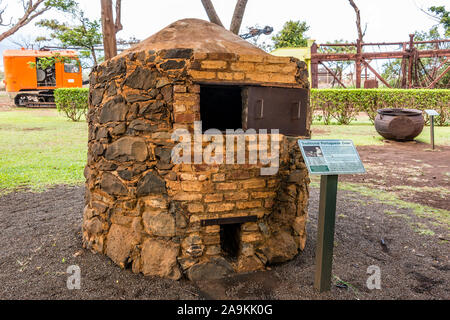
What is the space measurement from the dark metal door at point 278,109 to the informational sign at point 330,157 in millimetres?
656

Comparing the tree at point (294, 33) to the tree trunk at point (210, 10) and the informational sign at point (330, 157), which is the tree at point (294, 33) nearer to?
the tree trunk at point (210, 10)

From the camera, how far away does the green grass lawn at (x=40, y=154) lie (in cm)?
630

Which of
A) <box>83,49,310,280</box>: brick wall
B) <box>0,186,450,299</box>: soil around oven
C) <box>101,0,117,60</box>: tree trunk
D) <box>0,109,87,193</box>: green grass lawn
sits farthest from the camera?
<box>101,0,117,60</box>: tree trunk

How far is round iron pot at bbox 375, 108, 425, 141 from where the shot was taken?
395 inches

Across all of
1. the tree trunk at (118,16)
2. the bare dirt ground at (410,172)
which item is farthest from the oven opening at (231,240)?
the tree trunk at (118,16)

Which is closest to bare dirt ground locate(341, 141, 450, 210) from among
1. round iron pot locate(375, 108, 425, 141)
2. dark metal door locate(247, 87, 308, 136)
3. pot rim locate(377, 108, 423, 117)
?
round iron pot locate(375, 108, 425, 141)

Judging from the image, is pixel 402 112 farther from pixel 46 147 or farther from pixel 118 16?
pixel 46 147

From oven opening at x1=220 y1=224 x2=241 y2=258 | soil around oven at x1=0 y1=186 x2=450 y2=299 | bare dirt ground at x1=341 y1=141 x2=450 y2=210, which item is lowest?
soil around oven at x1=0 y1=186 x2=450 y2=299

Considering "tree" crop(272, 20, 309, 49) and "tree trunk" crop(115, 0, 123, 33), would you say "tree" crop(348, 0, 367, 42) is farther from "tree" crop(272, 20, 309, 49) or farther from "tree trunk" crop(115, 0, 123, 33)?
"tree trunk" crop(115, 0, 123, 33)

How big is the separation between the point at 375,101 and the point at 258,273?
13789 mm

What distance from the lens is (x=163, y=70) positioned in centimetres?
290

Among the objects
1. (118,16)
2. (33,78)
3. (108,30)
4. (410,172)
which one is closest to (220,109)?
(108,30)

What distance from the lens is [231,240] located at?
3420 mm
